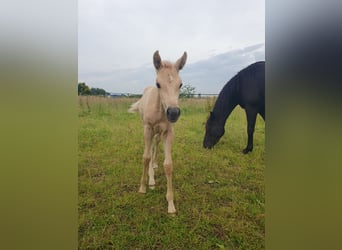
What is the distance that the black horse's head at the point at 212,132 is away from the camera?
150 centimetres

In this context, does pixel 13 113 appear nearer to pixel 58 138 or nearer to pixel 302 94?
pixel 58 138

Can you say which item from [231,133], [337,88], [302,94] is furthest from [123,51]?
[337,88]

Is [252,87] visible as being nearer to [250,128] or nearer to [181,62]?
[250,128]

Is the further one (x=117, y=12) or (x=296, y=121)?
(x=117, y=12)

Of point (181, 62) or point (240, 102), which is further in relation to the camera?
point (240, 102)

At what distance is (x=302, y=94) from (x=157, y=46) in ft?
2.80

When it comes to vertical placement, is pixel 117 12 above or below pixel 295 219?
above

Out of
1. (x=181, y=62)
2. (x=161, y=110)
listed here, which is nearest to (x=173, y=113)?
(x=161, y=110)

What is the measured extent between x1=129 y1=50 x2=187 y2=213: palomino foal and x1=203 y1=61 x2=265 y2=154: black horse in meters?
0.30

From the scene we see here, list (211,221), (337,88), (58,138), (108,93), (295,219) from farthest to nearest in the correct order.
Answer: (108,93) < (211,221) < (58,138) < (295,219) < (337,88)

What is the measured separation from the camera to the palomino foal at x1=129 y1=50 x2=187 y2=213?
129cm

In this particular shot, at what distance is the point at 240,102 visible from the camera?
157cm

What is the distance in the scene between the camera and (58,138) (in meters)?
1.11

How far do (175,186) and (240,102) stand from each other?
0.74 meters
